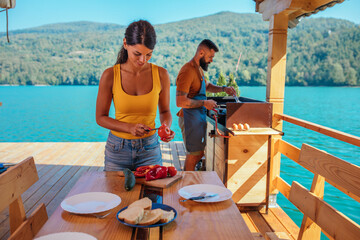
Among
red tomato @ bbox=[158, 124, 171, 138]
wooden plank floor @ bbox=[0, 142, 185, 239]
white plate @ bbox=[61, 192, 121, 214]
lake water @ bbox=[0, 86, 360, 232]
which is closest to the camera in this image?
white plate @ bbox=[61, 192, 121, 214]

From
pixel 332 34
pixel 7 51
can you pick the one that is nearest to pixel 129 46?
pixel 7 51

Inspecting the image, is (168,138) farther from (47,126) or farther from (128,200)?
(47,126)

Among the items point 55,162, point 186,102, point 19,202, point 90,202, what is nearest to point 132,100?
point 90,202

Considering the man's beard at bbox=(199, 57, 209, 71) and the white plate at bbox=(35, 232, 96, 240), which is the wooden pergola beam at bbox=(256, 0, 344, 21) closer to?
the man's beard at bbox=(199, 57, 209, 71)

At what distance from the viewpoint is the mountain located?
89.5ft

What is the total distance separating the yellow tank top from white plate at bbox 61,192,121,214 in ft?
1.37

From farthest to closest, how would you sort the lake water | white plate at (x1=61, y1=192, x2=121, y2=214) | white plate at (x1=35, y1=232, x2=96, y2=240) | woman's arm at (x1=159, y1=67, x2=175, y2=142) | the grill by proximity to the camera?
the lake water, the grill, woman's arm at (x1=159, y1=67, x2=175, y2=142), white plate at (x1=61, y1=192, x2=121, y2=214), white plate at (x1=35, y1=232, x2=96, y2=240)

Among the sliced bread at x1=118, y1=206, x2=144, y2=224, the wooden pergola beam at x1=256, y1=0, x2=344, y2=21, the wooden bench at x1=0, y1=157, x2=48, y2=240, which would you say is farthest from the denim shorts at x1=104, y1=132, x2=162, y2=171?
the wooden pergola beam at x1=256, y1=0, x2=344, y2=21

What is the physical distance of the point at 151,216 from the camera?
42.2 inches

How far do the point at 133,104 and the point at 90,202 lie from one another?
0.58 m

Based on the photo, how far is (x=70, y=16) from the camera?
186 feet

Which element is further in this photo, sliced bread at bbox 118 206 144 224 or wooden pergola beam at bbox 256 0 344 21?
wooden pergola beam at bbox 256 0 344 21

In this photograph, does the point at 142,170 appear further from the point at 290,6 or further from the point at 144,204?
the point at 290,6

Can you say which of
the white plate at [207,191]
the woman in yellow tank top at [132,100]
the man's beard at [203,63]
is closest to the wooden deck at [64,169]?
the white plate at [207,191]
